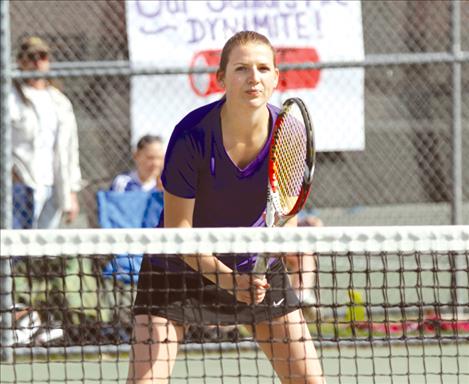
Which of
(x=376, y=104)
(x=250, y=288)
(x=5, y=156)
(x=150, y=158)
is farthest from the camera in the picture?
(x=376, y=104)

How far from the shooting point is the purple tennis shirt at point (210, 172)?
11.6 feet

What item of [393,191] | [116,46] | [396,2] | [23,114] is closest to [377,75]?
[393,191]

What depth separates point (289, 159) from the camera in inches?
145

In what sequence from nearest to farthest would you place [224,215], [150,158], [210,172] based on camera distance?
[210,172], [224,215], [150,158]

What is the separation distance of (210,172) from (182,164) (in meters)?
0.09

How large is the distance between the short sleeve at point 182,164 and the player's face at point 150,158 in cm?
278

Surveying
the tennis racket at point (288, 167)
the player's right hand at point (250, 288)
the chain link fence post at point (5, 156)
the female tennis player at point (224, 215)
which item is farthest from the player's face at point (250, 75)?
the chain link fence post at point (5, 156)

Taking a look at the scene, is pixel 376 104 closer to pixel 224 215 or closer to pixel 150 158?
pixel 150 158

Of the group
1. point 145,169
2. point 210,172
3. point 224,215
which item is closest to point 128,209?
point 145,169

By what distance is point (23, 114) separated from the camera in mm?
6531

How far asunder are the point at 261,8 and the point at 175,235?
318 cm

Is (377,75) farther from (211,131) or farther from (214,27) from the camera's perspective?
(211,131)

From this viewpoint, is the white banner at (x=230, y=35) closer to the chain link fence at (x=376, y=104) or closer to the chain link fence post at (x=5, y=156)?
the chain link fence at (x=376, y=104)

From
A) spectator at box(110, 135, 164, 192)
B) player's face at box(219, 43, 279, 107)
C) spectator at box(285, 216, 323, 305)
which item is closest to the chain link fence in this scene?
spectator at box(110, 135, 164, 192)
